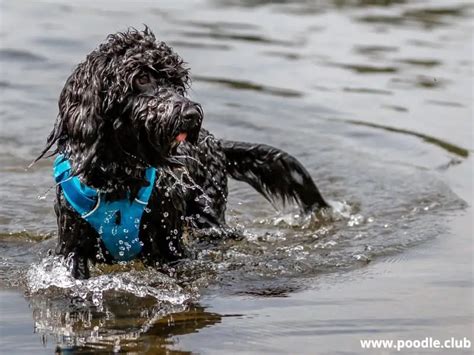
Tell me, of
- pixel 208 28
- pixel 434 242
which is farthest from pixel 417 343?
pixel 208 28

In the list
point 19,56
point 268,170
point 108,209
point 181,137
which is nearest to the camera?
point 181,137

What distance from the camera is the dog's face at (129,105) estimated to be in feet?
19.7

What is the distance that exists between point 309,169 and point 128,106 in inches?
172

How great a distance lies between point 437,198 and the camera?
9359 millimetres

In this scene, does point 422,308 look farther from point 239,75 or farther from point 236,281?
point 239,75

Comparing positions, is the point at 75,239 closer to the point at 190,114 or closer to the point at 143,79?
the point at 143,79

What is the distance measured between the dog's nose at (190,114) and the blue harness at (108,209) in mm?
760

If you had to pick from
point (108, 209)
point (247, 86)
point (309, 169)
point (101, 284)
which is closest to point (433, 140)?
point (309, 169)

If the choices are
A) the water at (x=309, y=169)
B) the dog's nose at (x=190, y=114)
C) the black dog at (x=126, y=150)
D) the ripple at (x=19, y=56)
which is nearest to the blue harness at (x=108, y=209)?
the black dog at (x=126, y=150)

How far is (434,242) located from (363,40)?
7.16 m

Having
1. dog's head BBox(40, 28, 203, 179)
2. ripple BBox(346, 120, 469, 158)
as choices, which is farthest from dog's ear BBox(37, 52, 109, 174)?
ripple BBox(346, 120, 469, 158)

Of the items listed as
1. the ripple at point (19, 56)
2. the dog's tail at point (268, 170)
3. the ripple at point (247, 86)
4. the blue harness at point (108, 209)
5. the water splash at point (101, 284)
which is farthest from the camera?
the ripple at point (19, 56)

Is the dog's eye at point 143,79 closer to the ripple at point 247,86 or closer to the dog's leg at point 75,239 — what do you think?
the dog's leg at point 75,239

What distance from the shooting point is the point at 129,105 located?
241 inches
